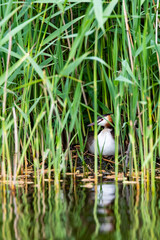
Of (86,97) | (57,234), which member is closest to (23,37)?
(86,97)

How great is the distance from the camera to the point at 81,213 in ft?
11.4

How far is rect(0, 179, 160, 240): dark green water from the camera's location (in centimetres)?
299

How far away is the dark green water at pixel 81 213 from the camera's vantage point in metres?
2.99

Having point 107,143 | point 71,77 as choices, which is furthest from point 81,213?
point 107,143

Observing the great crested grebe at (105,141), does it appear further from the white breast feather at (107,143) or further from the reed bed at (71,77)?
the reed bed at (71,77)

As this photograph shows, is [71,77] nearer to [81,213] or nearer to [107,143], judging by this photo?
[81,213]

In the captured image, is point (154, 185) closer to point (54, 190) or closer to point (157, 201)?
point (157, 201)

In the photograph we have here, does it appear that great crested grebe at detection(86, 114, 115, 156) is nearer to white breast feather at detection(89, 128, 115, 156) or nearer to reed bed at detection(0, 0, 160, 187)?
white breast feather at detection(89, 128, 115, 156)

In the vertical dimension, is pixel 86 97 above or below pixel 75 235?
above

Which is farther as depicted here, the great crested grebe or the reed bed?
the great crested grebe

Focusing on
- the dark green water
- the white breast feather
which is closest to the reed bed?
the dark green water

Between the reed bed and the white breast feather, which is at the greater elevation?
the reed bed

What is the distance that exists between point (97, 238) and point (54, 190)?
57.6 inches

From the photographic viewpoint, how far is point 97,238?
2.87 m
